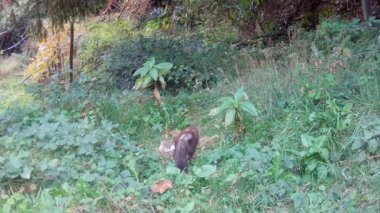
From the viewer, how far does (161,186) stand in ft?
14.0

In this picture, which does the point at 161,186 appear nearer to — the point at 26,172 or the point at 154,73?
the point at 26,172

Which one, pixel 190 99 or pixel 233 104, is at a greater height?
pixel 233 104

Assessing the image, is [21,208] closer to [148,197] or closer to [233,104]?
[148,197]

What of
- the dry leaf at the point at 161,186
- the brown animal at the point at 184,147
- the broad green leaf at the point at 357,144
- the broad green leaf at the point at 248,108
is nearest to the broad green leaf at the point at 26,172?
the dry leaf at the point at 161,186

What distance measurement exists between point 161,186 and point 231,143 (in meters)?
1.27

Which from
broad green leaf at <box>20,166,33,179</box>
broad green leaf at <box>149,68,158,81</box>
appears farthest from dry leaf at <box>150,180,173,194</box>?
broad green leaf at <box>149,68,158,81</box>

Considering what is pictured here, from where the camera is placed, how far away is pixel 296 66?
627 centimetres

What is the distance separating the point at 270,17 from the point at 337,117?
5.66 metres

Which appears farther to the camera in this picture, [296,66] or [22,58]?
[22,58]

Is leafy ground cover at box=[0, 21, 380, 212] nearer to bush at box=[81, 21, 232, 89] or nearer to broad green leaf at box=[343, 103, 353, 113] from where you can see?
broad green leaf at box=[343, 103, 353, 113]

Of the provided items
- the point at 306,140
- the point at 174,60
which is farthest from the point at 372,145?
the point at 174,60

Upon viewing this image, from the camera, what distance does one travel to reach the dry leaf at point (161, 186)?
4.23 metres

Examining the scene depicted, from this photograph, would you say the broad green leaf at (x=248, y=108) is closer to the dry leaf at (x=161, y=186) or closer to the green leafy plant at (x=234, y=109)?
the green leafy plant at (x=234, y=109)

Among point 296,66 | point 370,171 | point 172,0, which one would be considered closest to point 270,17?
point 172,0
